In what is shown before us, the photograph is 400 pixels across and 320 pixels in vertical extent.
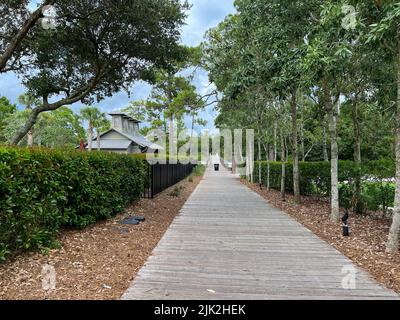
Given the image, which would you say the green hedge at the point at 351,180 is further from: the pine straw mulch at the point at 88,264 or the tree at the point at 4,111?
the tree at the point at 4,111

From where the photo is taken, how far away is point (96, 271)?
4480 millimetres

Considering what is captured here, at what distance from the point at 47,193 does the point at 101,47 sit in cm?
799

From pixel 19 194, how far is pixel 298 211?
796 centimetres

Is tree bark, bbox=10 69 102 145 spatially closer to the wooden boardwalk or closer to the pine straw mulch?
the pine straw mulch

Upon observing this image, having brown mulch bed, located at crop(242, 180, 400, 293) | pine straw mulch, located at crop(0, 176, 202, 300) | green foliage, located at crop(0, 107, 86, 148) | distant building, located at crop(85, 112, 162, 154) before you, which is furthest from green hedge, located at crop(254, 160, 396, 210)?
green foliage, located at crop(0, 107, 86, 148)

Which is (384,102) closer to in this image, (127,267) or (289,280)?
(289,280)

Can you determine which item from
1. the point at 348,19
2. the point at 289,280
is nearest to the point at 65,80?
the point at 348,19

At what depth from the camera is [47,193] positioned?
5230 mm

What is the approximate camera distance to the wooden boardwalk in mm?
3859

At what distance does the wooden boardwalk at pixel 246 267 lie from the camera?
12.7ft

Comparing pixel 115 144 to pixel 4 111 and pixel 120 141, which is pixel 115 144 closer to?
pixel 120 141

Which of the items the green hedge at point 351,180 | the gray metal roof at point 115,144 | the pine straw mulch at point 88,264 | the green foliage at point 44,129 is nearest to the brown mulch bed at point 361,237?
the green hedge at point 351,180

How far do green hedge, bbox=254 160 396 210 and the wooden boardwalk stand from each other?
300cm

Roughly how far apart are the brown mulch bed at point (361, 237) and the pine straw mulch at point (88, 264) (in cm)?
327
